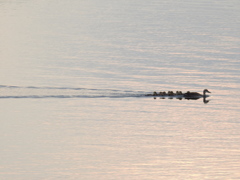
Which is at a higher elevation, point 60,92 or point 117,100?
point 60,92

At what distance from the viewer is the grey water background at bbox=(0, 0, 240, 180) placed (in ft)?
150

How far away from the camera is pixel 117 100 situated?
6125 centimetres

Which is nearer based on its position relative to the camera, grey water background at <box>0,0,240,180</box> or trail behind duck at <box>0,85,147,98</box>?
grey water background at <box>0,0,240,180</box>

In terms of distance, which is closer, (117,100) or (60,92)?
(117,100)

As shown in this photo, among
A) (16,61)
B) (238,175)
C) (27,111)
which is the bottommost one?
(238,175)

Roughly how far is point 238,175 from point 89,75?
2741 cm

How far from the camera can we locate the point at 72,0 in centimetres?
13950

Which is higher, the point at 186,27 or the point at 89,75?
the point at 186,27

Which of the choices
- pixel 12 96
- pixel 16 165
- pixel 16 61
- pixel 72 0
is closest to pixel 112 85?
pixel 12 96

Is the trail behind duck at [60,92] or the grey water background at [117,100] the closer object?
the grey water background at [117,100]

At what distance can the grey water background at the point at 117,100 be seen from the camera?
150 feet

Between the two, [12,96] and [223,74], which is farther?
[223,74]

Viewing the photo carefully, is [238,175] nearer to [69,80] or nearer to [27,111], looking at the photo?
[27,111]

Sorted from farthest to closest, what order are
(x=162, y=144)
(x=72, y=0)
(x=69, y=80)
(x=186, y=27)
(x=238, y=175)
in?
1. (x=72, y=0)
2. (x=186, y=27)
3. (x=69, y=80)
4. (x=162, y=144)
5. (x=238, y=175)
